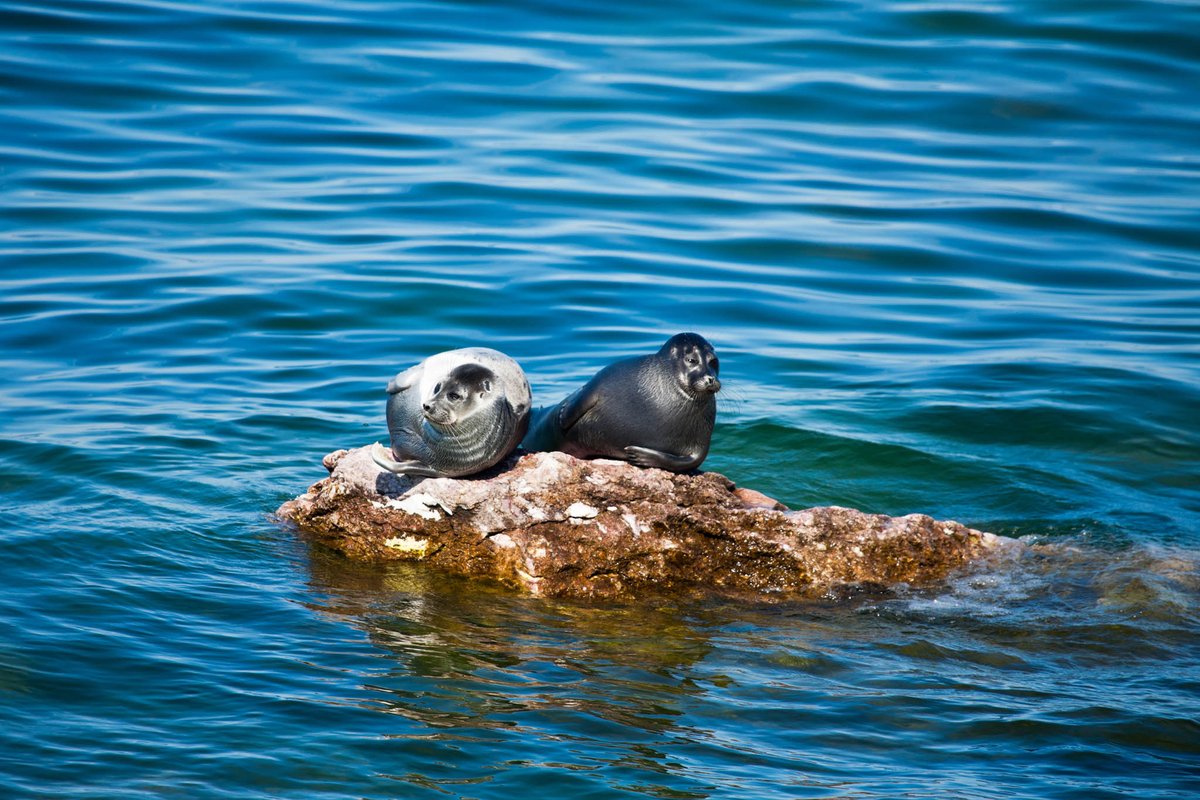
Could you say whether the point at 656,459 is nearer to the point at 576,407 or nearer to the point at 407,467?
the point at 576,407

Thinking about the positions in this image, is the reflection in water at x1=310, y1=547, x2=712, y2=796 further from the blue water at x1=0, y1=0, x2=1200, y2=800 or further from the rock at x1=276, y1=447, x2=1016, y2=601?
the rock at x1=276, y1=447, x2=1016, y2=601

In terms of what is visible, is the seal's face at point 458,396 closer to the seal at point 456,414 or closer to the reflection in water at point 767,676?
the seal at point 456,414

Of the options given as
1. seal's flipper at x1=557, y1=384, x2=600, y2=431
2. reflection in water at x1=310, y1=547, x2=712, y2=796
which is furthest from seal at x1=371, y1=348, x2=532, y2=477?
reflection in water at x1=310, y1=547, x2=712, y2=796

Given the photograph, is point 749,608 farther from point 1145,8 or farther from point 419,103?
point 1145,8

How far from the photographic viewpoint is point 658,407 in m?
6.77

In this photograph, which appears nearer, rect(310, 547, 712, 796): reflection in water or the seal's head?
rect(310, 547, 712, 796): reflection in water

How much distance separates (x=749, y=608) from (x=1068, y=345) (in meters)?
6.67

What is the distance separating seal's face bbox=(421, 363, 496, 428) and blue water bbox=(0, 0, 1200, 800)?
87 cm

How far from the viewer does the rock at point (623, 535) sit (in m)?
6.49

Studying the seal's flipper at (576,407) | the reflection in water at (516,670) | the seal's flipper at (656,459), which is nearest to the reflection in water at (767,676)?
the reflection in water at (516,670)

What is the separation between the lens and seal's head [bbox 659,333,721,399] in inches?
265

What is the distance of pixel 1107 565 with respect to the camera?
7.00 metres

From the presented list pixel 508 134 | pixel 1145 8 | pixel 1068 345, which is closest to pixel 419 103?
pixel 508 134

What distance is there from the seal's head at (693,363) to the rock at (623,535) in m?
0.45
